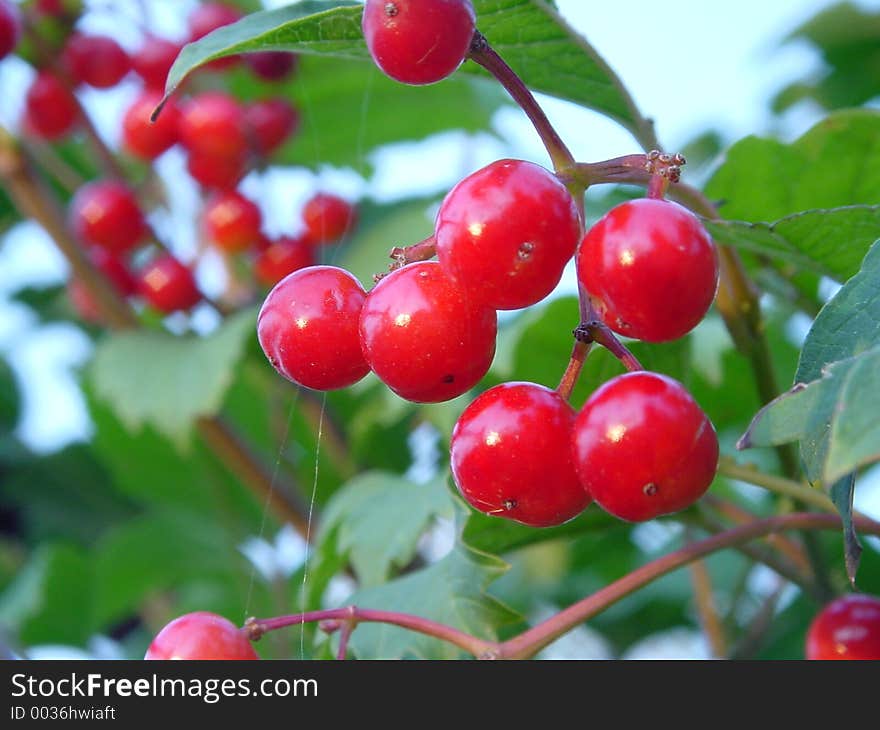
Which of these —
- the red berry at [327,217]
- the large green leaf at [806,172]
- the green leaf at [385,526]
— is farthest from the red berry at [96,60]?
the large green leaf at [806,172]

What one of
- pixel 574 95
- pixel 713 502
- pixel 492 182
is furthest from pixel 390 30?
pixel 713 502

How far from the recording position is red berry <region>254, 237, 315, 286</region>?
1710 millimetres

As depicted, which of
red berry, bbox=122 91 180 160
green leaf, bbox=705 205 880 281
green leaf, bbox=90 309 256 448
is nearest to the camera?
green leaf, bbox=705 205 880 281

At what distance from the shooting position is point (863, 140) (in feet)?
3.32

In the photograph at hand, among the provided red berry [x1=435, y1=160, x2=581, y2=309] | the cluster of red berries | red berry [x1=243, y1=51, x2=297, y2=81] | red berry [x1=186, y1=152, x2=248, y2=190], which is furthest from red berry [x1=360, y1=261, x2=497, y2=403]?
red berry [x1=243, y1=51, x2=297, y2=81]

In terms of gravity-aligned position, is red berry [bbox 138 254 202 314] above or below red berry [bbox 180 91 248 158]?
below

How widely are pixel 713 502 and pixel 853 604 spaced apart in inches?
11.0

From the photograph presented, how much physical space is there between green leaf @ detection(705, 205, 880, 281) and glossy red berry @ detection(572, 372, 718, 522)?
0.23 metres

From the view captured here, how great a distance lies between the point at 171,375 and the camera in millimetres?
1564

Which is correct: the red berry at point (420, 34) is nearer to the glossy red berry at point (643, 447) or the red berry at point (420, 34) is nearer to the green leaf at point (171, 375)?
the glossy red berry at point (643, 447)

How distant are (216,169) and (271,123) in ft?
0.38

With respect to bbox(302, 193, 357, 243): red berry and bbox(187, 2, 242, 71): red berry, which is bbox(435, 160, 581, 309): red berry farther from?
bbox(187, 2, 242, 71): red berry

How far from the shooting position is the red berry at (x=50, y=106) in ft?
5.98

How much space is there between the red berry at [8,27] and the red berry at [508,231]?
1279 millimetres
